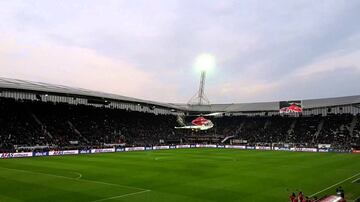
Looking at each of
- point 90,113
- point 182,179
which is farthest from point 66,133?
point 182,179

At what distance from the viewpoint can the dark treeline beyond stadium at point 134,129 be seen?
Result: 234 feet

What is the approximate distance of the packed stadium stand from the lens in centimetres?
7031

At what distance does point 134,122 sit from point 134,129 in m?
4.94

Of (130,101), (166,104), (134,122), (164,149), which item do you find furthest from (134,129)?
(166,104)

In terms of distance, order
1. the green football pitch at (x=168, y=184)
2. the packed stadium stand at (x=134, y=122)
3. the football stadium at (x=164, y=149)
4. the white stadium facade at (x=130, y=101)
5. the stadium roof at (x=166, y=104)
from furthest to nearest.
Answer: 1. the packed stadium stand at (x=134, y=122)
2. the white stadium facade at (x=130, y=101)
3. the stadium roof at (x=166, y=104)
4. the football stadium at (x=164, y=149)
5. the green football pitch at (x=168, y=184)

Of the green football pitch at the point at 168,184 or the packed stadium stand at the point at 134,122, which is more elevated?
the packed stadium stand at the point at 134,122

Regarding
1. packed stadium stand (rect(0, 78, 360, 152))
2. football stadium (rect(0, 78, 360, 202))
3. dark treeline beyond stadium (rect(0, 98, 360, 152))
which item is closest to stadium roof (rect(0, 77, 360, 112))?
packed stadium stand (rect(0, 78, 360, 152))

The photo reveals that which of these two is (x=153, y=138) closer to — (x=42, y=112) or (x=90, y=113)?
(x=90, y=113)

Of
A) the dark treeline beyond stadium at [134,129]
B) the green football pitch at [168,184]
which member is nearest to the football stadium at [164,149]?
the green football pitch at [168,184]

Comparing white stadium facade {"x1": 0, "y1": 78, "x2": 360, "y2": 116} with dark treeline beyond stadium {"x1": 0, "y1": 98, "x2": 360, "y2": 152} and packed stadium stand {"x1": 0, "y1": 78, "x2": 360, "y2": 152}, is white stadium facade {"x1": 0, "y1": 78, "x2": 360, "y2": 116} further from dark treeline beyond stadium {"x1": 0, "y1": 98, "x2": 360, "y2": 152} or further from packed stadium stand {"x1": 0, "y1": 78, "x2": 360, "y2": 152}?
dark treeline beyond stadium {"x1": 0, "y1": 98, "x2": 360, "y2": 152}

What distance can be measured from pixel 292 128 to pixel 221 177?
72.4m

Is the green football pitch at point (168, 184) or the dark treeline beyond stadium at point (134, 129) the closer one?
the green football pitch at point (168, 184)

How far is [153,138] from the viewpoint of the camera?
9700 centimetres

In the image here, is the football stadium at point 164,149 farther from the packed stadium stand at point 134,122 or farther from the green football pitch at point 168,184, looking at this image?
the packed stadium stand at point 134,122
